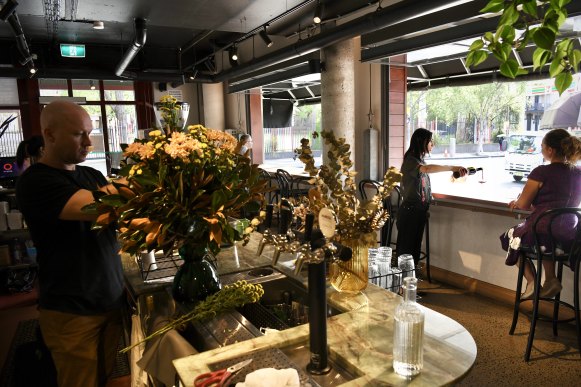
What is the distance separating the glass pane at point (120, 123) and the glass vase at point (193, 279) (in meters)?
9.79

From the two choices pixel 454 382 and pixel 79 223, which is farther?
pixel 79 223

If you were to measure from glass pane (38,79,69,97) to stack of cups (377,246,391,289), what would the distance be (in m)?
10.4

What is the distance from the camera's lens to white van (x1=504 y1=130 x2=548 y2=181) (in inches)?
177

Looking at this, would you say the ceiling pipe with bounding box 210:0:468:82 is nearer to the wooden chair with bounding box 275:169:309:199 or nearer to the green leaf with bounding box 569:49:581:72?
the wooden chair with bounding box 275:169:309:199

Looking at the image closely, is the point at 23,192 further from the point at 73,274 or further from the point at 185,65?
the point at 185,65

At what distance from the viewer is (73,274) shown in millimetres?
1924

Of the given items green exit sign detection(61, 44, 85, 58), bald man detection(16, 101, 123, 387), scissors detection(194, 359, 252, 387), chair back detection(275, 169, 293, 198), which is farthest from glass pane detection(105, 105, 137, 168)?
→ scissors detection(194, 359, 252, 387)

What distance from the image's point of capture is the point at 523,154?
467 cm

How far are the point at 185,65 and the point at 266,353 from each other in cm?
1063

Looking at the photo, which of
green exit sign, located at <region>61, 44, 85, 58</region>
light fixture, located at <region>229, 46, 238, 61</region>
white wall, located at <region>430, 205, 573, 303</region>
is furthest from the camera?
green exit sign, located at <region>61, 44, 85, 58</region>

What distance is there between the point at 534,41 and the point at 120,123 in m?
11.4

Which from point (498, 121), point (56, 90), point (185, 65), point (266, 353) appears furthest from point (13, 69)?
point (266, 353)

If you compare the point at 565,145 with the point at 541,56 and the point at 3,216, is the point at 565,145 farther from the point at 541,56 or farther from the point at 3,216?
the point at 3,216

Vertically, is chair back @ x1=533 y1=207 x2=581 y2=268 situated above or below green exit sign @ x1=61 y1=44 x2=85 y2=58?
below
